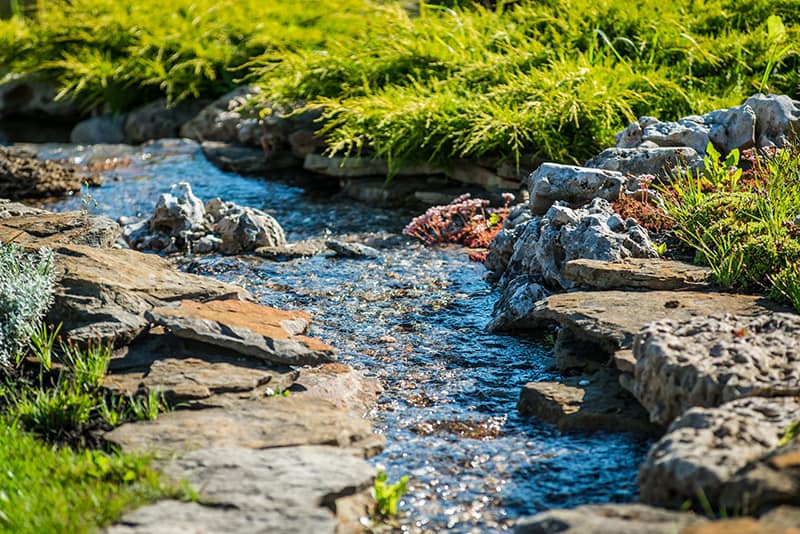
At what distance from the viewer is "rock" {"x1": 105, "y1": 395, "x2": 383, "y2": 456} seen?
406cm

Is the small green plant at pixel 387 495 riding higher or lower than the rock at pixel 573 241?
lower

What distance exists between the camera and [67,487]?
12.0ft

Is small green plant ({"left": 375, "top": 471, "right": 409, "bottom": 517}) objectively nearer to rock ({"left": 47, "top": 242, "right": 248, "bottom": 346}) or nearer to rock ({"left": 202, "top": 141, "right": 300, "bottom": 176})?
rock ({"left": 47, "top": 242, "right": 248, "bottom": 346})

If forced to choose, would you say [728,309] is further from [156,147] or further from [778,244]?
[156,147]

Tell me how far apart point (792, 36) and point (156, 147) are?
8.11 metres

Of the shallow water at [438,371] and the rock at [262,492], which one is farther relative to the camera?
the shallow water at [438,371]

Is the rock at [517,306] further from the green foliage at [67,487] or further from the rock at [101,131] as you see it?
the rock at [101,131]

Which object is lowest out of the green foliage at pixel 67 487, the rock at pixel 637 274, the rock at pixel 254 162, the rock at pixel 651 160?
the green foliage at pixel 67 487

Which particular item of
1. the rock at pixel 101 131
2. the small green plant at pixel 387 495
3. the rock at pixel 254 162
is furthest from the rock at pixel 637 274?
the rock at pixel 101 131

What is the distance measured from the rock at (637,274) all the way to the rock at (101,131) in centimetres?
1033

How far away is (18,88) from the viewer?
15.6 meters

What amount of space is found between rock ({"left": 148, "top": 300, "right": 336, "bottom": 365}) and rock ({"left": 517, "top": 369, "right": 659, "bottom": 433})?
1.17m

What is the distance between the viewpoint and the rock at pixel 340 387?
15.8ft

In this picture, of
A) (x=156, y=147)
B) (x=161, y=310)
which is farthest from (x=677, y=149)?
(x=156, y=147)
